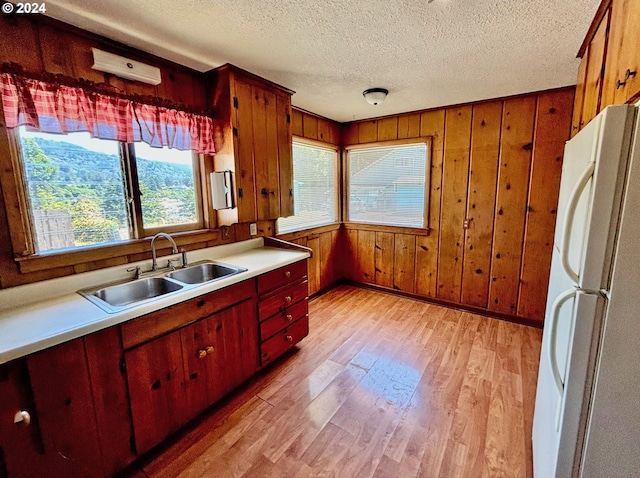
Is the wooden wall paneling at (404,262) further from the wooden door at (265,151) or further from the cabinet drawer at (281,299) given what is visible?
the wooden door at (265,151)

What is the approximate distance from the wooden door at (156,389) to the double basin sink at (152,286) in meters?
0.28

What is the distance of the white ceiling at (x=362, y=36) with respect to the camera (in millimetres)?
1472

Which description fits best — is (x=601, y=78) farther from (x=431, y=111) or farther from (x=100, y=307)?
(x=100, y=307)

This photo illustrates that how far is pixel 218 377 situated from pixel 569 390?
71.8 inches

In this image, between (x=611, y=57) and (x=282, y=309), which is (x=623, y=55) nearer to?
(x=611, y=57)

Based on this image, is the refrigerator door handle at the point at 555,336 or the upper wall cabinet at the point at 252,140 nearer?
the refrigerator door handle at the point at 555,336

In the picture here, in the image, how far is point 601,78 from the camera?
1479 mm

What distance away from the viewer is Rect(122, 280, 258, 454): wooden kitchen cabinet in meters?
1.51

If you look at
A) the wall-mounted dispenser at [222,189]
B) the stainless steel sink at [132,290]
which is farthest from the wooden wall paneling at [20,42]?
the stainless steel sink at [132,290]

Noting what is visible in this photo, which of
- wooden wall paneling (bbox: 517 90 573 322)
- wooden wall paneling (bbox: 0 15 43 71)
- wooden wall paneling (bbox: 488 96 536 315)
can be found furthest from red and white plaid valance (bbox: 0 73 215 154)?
wooden wall paneling (bbox: 517 90 573 322)

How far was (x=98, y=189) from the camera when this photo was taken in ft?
6.06

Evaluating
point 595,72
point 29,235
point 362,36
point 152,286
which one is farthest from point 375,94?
point 29,235

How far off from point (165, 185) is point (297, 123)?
1.71 metres

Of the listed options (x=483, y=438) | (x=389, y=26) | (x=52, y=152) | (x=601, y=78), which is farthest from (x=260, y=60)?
(x=483, y=438)
